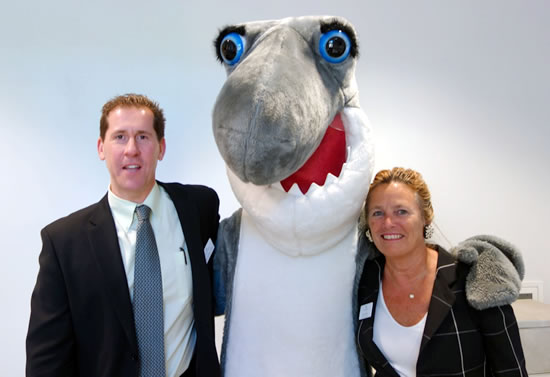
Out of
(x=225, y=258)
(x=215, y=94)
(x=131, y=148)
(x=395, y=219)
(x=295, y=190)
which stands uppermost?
(x=215, y=94)

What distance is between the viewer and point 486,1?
7.68 feet

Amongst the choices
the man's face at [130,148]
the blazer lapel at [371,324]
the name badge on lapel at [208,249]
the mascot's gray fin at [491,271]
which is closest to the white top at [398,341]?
the blazer lapel at [371,324]

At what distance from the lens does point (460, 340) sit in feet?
3.03

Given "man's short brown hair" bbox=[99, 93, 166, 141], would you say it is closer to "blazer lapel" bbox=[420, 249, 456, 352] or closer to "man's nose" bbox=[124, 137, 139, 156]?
"man's nose" bbox=[124, 137, 139, 156]

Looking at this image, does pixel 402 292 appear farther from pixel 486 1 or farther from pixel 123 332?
pixel 486 1

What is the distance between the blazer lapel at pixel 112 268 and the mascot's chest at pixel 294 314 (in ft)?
0.94

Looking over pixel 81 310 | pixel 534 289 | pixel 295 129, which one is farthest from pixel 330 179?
pixel 534 289

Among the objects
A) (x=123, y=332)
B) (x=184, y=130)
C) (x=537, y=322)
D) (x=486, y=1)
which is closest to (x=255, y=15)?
(x=184, y=130)

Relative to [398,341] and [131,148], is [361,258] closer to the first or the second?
[398,341]

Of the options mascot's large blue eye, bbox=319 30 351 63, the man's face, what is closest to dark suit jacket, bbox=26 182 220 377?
the man's face

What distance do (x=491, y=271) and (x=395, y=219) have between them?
277mm

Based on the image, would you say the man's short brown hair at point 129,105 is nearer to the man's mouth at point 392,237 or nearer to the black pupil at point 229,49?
the black pupil at point 229,49

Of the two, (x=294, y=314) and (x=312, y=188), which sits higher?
(x=312, y=188)

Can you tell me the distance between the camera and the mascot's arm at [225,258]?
3.42ft
